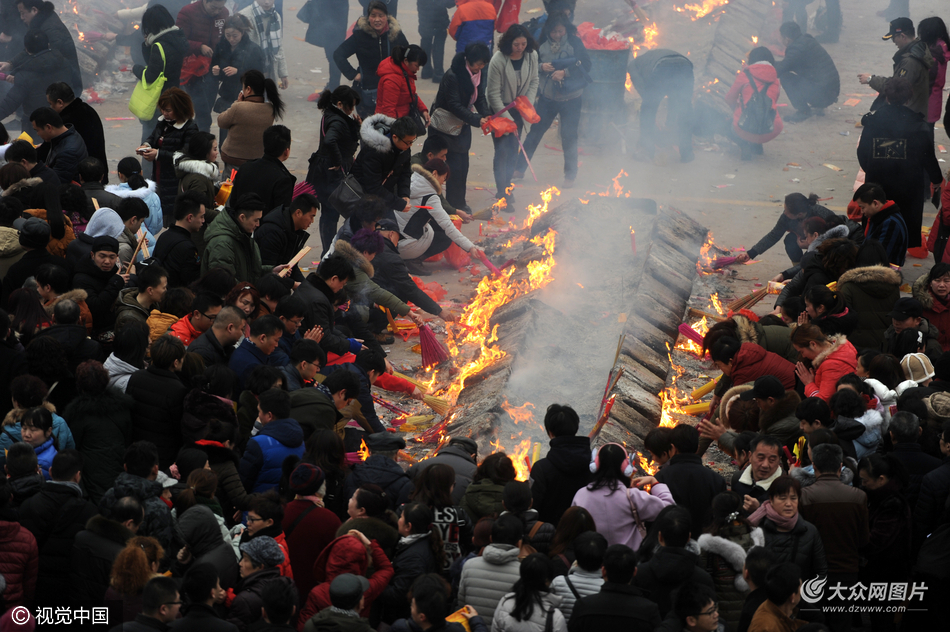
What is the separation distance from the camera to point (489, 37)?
39.8 feet

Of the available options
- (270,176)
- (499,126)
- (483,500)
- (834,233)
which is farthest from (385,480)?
(499,126)

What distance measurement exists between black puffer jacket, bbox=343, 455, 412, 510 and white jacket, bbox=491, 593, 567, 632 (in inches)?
40.1

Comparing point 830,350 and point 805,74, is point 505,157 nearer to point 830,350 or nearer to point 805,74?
point 805,74

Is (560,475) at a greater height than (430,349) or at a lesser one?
lesser

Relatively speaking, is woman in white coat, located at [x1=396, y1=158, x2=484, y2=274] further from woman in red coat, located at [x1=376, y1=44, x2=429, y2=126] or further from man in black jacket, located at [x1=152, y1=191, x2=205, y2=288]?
man in black jacket, located at [x1=152, y1=191, x2=205, y2=288]

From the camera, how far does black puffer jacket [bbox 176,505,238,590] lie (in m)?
4.13

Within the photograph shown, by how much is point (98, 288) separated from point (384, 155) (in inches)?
137

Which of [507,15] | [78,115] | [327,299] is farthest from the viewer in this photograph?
[507,15]

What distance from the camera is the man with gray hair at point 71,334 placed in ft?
17.4

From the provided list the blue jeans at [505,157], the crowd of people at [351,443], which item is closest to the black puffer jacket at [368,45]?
the blue jeans at [505,157]

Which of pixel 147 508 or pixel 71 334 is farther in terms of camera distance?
pixel 71 334

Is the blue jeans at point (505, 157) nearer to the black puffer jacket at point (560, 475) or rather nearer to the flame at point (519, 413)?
the flame at point (519, 413)

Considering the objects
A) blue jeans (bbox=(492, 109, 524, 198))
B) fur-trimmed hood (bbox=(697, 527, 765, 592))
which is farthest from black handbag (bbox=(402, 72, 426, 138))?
fur-trimmed hood (bbox=(697, 527, 765, 592))

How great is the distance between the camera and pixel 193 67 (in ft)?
34.9
